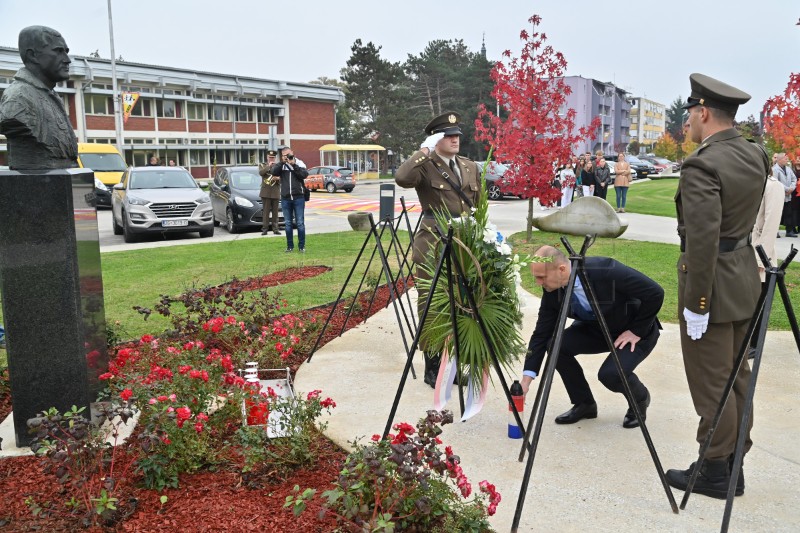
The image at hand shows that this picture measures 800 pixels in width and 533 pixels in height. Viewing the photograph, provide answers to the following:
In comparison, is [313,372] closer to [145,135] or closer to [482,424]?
[482,424]

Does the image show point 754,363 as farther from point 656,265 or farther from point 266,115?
point 266,115

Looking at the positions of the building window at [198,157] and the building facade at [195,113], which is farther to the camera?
the building window at [198,157]

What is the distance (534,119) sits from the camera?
49.5 ft

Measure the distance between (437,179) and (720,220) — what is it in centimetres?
271

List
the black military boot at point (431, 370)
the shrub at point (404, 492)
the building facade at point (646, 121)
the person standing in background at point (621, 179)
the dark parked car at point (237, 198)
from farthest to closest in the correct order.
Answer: the building facade at point (646, 121) → the person standing in background at point (621, 179) → the dark parked car at point (237, 198) → the black military boot at point (431, 370) → the shrub at point (404, 492)

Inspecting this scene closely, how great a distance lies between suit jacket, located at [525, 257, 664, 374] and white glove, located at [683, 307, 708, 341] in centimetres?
68

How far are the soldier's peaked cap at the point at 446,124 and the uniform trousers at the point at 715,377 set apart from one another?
8.88 feet

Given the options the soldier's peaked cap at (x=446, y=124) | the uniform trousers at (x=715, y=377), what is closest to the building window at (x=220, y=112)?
the soldier's peaked cap at (x=446, y=124)

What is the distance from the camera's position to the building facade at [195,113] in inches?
1900

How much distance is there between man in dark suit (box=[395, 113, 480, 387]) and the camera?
5777 mm

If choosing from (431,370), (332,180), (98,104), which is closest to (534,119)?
(431,370)

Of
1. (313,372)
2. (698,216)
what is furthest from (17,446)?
(698,216)

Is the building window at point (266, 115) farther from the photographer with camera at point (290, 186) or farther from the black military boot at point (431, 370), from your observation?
the black military boot at point (431, 370)

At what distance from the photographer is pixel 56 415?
139 inches
